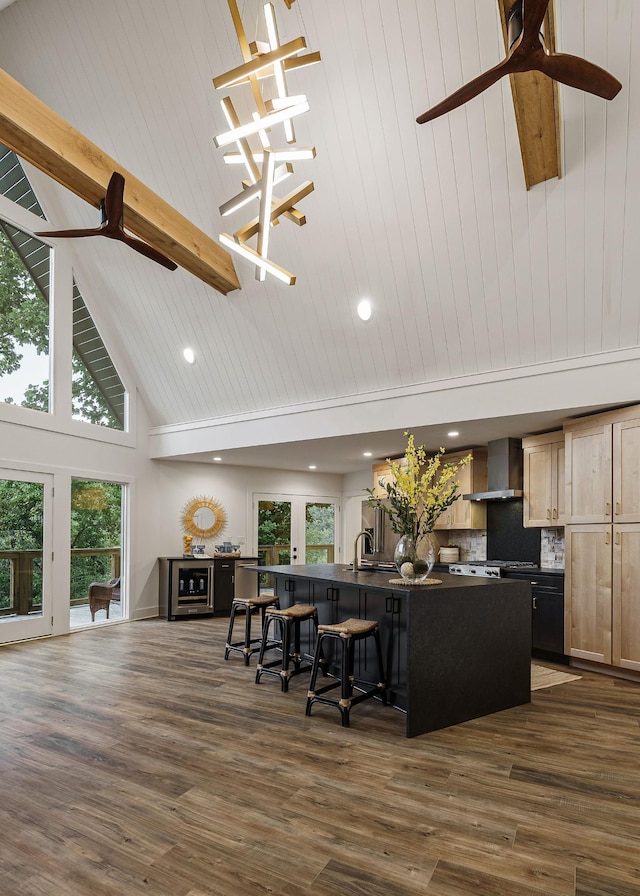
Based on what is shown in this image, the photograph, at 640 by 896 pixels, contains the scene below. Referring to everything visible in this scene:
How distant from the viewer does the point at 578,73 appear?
9.25 feet

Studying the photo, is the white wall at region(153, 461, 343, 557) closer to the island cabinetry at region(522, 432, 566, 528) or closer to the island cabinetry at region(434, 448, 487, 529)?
the island cabinetry at region(434, 448, 487, 529)

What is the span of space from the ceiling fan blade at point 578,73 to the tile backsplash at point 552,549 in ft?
15.3

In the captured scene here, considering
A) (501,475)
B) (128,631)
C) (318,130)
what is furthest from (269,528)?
(318,130)

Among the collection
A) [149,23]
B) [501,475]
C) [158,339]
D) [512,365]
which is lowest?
[501,475]

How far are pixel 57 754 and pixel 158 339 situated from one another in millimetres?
5355

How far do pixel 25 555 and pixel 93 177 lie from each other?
4.15 m

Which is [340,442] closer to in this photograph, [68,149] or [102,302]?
[102,302]

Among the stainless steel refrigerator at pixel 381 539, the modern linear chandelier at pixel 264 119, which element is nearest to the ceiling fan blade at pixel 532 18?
the modern linear chandelier at pixel 264 119

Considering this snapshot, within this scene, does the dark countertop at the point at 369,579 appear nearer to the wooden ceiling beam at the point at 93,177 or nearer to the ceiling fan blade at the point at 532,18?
the ceiling fan blade at the point at 532,18

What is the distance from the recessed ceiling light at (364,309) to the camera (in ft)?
19.6

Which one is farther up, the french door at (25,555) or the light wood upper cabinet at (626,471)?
the light wood upper cabinet at (626,471)

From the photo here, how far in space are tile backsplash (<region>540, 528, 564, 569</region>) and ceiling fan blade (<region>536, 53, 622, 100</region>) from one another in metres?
4.66

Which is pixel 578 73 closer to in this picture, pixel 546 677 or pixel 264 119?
pixel 264 119

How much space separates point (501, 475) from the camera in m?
6.96
